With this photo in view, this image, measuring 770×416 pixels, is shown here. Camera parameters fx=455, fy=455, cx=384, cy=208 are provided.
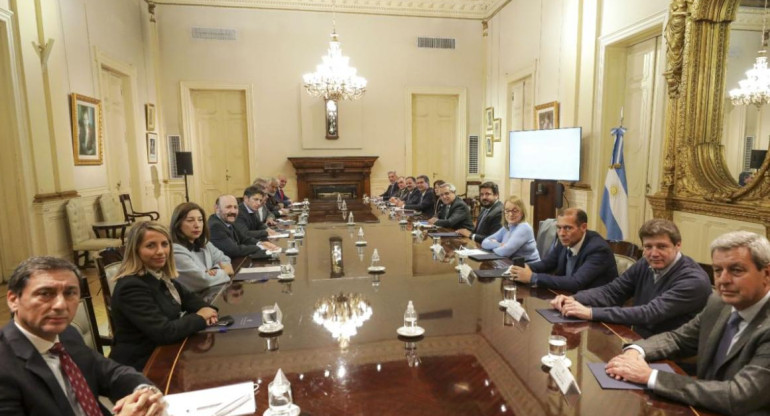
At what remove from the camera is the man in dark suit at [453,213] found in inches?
212

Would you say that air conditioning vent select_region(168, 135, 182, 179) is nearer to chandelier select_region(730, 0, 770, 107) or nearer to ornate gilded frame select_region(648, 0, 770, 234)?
ornate gilded frame select_region(648, 0, 770, 234)

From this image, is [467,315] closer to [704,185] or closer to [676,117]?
[704,185]

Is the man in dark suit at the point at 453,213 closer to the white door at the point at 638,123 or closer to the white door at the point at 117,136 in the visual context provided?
the white door at the point at 638,123

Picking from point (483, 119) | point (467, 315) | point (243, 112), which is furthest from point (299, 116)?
point (467, 315)

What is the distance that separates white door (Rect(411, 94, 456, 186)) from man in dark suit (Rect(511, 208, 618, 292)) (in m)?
7.74

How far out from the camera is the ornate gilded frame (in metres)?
4.30

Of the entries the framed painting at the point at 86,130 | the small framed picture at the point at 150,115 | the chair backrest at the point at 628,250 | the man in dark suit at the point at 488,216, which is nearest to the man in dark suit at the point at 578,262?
the chair backrest at the point at 628,250

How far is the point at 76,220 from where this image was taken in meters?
5.75

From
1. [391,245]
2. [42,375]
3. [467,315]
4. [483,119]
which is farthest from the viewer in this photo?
[483,119]

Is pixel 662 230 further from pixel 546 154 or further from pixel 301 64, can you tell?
pixel 301 64

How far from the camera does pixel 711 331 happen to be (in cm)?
169

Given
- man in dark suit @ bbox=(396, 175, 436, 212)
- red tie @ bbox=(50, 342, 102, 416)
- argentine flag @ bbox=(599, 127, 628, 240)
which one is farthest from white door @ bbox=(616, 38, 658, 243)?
red tie @ bbox=(50, 342, 102, 416)

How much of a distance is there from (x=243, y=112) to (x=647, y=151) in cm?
760

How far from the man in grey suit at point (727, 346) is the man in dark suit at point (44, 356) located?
1.57 m
